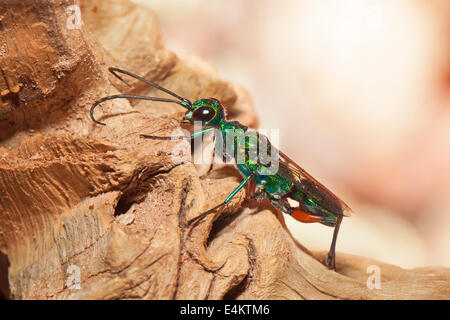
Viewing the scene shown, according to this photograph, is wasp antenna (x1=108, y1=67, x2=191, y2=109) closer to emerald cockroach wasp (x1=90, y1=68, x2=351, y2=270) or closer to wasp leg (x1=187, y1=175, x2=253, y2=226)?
emerald cockroach wasp (x1=90, y1=68, x2=351, y2=270)

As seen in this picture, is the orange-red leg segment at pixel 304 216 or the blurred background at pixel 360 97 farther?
the blurred background at pixel 360 97

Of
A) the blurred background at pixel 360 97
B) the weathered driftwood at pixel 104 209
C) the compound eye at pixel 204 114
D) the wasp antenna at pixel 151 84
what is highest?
the blurred background at pixel 360 97

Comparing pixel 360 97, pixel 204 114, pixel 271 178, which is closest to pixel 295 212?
pixel 271 178

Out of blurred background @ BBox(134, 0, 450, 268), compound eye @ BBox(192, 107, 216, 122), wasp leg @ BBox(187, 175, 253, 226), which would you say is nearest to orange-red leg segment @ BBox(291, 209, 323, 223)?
wasp leg @ BBox(187, 175, 253, 226)

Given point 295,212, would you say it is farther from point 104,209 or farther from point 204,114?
point 104,209

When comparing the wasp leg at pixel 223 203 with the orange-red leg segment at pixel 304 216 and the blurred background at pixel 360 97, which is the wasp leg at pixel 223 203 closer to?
the orange-red leg segment at pixel 304 216

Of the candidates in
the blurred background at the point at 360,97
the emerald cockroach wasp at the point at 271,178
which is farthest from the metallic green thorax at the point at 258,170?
the blurred background at the point at 360,97
